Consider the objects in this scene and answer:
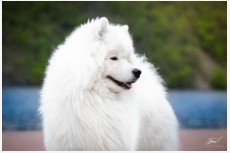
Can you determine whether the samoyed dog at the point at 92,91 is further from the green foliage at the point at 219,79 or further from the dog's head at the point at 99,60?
the green foliage at the point at 219,79

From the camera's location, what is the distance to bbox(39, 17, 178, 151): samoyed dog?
3.60m

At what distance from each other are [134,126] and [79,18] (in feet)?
43.4

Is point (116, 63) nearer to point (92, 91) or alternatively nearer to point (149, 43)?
point (92, 91)

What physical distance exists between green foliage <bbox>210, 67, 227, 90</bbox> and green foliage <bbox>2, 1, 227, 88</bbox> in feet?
2.54

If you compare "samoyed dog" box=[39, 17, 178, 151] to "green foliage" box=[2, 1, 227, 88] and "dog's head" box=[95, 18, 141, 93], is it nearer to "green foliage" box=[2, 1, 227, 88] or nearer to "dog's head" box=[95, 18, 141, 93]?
"dog's head" box=[95, 18, 141, 93]

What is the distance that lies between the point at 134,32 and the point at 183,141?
12683 millimetres

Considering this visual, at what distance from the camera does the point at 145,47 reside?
657 inches

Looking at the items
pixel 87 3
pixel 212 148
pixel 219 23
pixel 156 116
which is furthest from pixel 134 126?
pixel 87 3

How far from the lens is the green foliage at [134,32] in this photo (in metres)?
15.6

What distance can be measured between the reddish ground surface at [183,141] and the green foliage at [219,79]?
33.9 ft

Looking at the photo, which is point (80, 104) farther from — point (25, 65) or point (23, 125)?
point (25, 65)

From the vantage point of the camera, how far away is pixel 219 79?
17.3 meters

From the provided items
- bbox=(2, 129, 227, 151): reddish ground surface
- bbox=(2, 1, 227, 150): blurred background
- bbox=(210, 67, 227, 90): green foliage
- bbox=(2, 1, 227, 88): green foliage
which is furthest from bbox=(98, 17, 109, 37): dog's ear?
bbox=(210, 67, 227, 90): green foliage

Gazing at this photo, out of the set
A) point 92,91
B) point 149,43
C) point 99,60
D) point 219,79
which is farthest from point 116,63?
point 149,43
